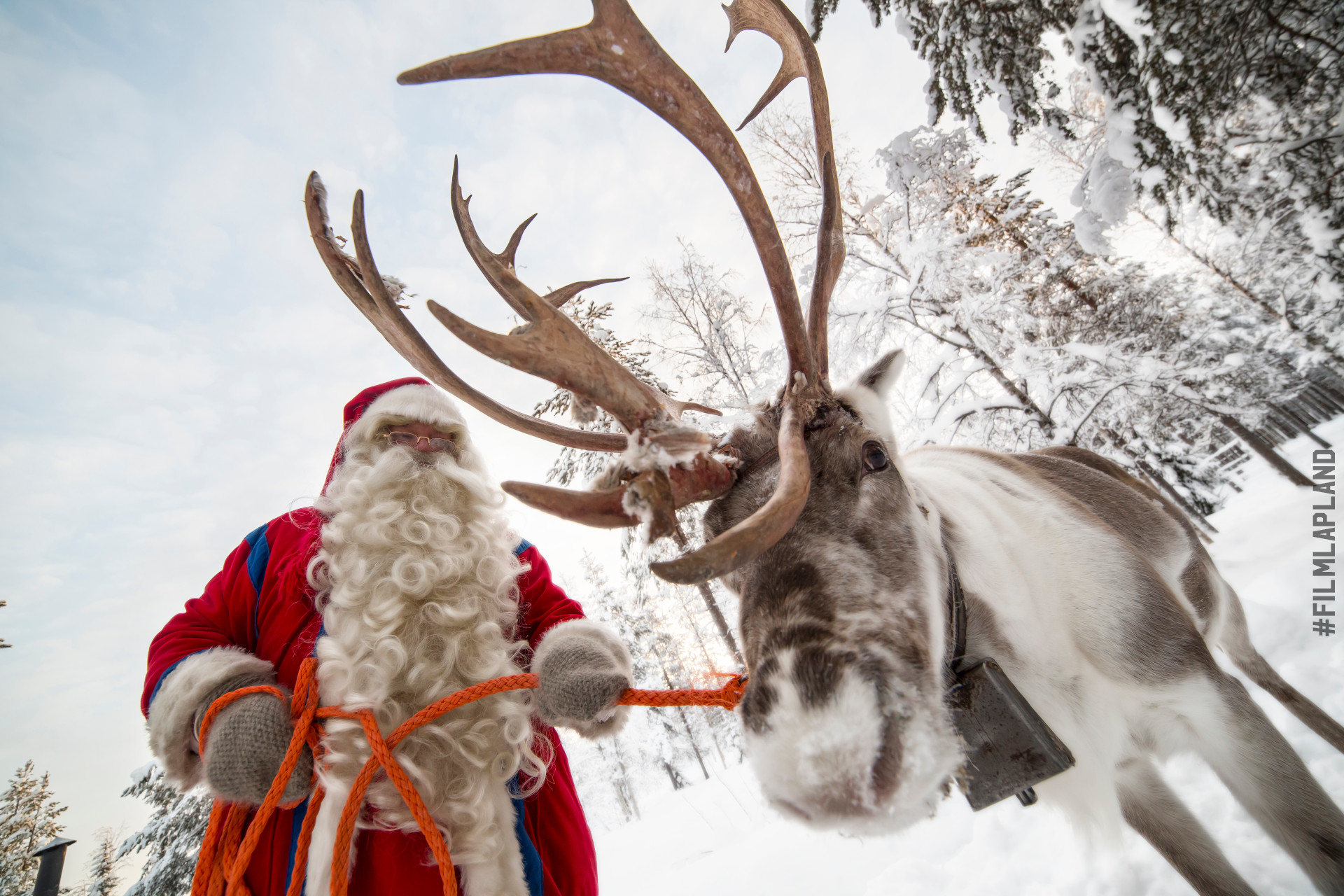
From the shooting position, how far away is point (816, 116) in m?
1.82

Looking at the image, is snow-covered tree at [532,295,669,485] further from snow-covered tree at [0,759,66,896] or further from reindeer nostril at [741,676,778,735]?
snow-covered tree at [0,759,66,896]

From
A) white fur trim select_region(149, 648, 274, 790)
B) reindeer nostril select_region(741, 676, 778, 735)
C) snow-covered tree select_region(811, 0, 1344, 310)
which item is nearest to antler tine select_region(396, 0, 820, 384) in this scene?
reindeer nostril select_region(741, 676, 778, 735)

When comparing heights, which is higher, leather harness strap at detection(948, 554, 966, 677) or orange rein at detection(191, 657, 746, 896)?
leather harness strap at detection(948, 554, 966, 677)

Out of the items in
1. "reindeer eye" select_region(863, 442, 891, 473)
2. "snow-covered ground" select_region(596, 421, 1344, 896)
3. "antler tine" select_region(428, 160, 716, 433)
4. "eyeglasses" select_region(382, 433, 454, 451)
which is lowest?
"snow-covered ground" select_region(596, 421, 1344, 896)

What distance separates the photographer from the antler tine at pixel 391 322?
182cm

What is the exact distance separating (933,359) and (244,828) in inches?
387

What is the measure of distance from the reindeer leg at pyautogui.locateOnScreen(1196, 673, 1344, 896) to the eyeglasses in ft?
10.9

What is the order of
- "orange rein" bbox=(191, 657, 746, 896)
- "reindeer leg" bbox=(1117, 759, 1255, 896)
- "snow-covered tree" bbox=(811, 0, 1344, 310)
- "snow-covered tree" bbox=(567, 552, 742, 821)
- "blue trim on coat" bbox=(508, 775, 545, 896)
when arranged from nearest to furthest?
"orange rein" bbox=(191, 657, 746, 896), "blue trim on coat" bbox=(508, 775, 545, 896), "reindeer leg" bbox=(1117, 759, 1255, 896), "snow-covered tree" bbox=(811, 0, 1344, 310), "snow-covered tree" bbox=(567, 552, 742, 821)

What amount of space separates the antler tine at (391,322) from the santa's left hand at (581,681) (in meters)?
0.74

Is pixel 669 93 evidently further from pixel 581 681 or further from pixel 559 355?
pixel 581 681

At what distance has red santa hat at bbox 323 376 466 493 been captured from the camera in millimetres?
2402

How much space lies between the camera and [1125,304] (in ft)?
35.1

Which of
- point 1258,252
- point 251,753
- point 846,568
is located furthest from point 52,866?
point 1258,252

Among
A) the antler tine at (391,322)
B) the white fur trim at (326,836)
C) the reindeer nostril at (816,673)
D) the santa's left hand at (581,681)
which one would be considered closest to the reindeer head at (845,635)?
the reindeer nostril at (816,673)
